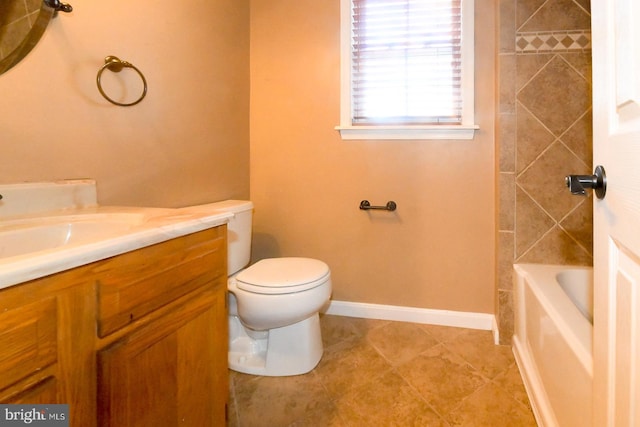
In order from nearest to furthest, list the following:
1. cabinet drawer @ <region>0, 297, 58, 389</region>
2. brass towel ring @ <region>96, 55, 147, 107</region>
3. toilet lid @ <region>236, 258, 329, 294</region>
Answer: cabinet drawer @ <region>0, 297, 58, 389</region>
brass towel ring @ <region>96, 55, 147, 107</region>
toilet lid @ <region>236, 258, 329, 294</region>

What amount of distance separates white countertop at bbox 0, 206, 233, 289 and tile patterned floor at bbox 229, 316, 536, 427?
2.82 ft

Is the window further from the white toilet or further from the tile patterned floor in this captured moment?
the tile patterned floor

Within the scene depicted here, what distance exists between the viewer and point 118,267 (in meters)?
0.66

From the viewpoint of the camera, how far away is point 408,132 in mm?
1968

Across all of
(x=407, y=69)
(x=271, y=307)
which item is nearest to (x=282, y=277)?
(x=271, y=307)

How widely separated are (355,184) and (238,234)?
0.81m

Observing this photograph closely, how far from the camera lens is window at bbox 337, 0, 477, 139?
1.89 meters

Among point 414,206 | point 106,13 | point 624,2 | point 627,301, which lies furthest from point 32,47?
point 414,206

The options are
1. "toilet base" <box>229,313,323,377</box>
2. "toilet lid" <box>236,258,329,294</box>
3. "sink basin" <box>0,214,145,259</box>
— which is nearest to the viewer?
"sink basin" <box>0,214,145,259</box>

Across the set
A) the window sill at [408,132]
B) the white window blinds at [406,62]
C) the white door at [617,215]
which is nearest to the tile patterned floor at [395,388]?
the white door at [617,215]

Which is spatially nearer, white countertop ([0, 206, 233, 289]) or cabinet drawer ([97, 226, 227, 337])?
white countertop ([0, 206, 233, 289])

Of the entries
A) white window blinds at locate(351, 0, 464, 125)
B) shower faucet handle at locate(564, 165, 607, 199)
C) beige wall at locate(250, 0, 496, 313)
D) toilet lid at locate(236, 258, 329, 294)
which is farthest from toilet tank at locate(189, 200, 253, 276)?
shower faucet handle at locate(564, 165, 607, 199)

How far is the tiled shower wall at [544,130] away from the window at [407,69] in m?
0.23

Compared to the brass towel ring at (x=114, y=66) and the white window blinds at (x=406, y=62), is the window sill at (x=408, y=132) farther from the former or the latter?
the brass towel ring at (x=114, y=66)
